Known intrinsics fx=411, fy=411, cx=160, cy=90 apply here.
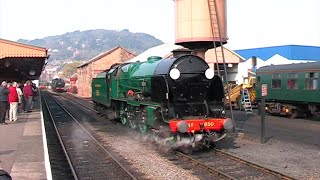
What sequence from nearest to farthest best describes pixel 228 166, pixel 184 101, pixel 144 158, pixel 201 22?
pixel 228 166 < pixel 144 158 < pixel 184 101 < pixel 201 22

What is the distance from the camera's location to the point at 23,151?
11430 millimetres

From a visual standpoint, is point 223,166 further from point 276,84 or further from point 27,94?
point 27,94

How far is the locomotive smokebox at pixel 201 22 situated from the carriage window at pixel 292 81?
6055 mm

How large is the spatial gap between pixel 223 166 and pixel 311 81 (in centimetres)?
1299

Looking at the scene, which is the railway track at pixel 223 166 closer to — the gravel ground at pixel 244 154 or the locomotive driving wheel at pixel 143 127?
the gravel ground at pixel 244 154

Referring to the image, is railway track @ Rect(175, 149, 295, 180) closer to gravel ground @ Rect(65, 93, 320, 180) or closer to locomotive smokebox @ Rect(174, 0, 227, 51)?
gravel ground @ Rect(65, 93, 320, 180)

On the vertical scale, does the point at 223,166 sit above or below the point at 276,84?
below

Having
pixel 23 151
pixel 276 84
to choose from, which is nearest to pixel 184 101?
pixel 23 151

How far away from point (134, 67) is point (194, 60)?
15.5ft

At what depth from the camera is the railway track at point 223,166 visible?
29.6ft

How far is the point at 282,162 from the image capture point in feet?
34.7

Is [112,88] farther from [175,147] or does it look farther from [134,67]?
[175,147]

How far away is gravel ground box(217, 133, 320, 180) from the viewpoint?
961 centimetres

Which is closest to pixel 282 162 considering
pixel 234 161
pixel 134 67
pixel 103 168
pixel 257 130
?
pixel 234 161
